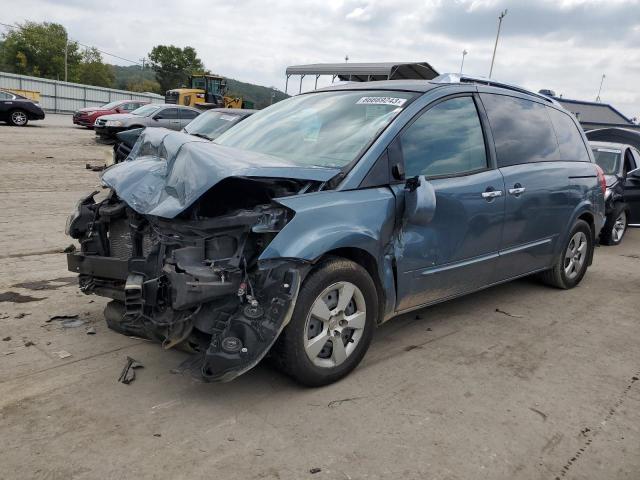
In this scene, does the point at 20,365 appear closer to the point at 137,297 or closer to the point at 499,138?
the point at 137,297

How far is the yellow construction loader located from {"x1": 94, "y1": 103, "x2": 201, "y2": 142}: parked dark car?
6.49 meters

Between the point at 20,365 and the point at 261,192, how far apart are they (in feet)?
6.14

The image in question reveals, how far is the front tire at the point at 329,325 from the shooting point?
3.03 meters

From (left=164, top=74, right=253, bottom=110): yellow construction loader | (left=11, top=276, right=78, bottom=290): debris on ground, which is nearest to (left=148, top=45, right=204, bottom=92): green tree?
(left=164, top=74, right=253, bottom=110): yellow construction loader

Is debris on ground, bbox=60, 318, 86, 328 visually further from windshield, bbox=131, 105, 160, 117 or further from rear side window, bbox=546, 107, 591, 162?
windshield, bbox=131, 105, 160, 117

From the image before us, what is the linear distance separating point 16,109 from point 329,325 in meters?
23.5

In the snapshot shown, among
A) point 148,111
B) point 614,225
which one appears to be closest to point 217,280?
point 614,225

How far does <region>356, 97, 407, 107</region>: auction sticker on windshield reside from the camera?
382cm

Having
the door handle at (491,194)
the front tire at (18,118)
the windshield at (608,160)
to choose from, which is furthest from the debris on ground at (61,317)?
the front tire at (18,118)

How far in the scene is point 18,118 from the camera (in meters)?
22.4

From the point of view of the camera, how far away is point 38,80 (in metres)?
41.2

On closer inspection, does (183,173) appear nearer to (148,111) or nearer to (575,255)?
(575,255)

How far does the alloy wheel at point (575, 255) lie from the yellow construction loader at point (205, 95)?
880 inches

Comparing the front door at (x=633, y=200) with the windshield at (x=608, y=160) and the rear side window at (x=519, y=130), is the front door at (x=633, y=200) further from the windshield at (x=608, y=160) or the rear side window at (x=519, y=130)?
the rear side window at (x=519, y=130)
